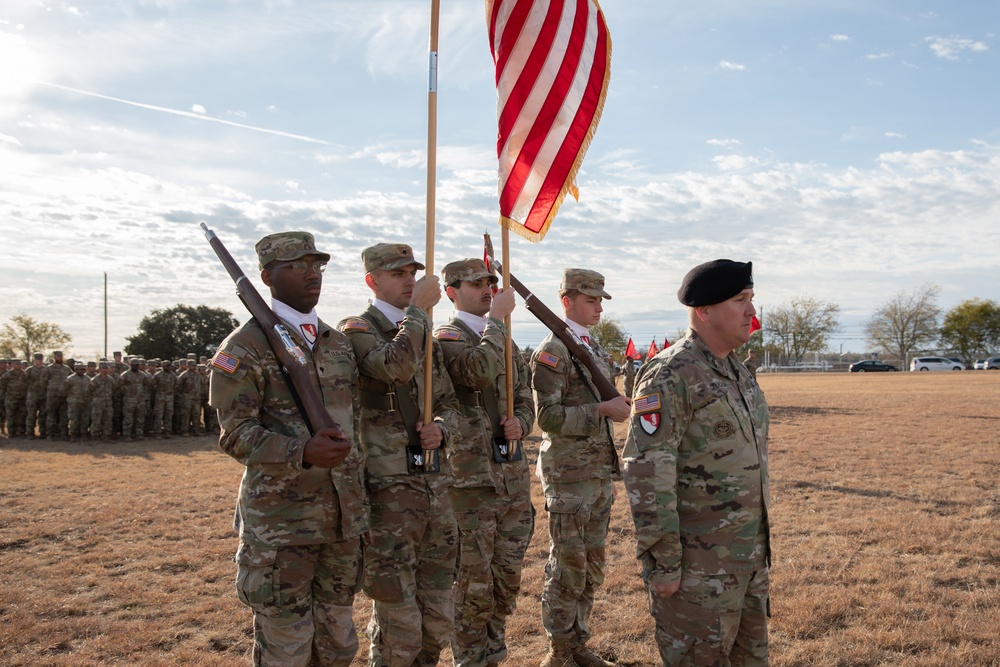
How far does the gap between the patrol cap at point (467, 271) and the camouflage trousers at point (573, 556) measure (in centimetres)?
146

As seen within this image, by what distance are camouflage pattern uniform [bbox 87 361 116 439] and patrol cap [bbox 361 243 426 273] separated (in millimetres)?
16984

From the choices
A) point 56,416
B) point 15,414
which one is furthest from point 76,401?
point 15,414

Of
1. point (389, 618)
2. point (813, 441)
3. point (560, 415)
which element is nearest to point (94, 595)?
point (389, 618)

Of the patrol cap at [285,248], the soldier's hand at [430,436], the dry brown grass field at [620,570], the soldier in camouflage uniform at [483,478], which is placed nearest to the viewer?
the patrol cap at [285,248]

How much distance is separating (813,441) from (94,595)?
13.5 metres

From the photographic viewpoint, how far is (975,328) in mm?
71500

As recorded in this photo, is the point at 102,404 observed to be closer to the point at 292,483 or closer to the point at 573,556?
the point at 573,556

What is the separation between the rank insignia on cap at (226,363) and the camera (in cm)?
317

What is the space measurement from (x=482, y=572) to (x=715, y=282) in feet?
7.30

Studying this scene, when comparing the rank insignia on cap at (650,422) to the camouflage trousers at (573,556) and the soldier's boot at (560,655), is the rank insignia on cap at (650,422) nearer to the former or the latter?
the camouflage trousers at (573,556)

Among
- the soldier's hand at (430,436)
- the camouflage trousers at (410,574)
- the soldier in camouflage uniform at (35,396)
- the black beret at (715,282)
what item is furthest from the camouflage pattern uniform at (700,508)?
the soldier in camouflage uniform at (35,396)

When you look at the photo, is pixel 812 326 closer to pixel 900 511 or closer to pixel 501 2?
pixel 900 511

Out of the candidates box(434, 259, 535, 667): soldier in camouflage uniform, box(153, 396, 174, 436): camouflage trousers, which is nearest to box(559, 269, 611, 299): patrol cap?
box(434, 259, 535, 667): soldier in camouflage uniform

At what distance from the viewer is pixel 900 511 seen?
823cm
